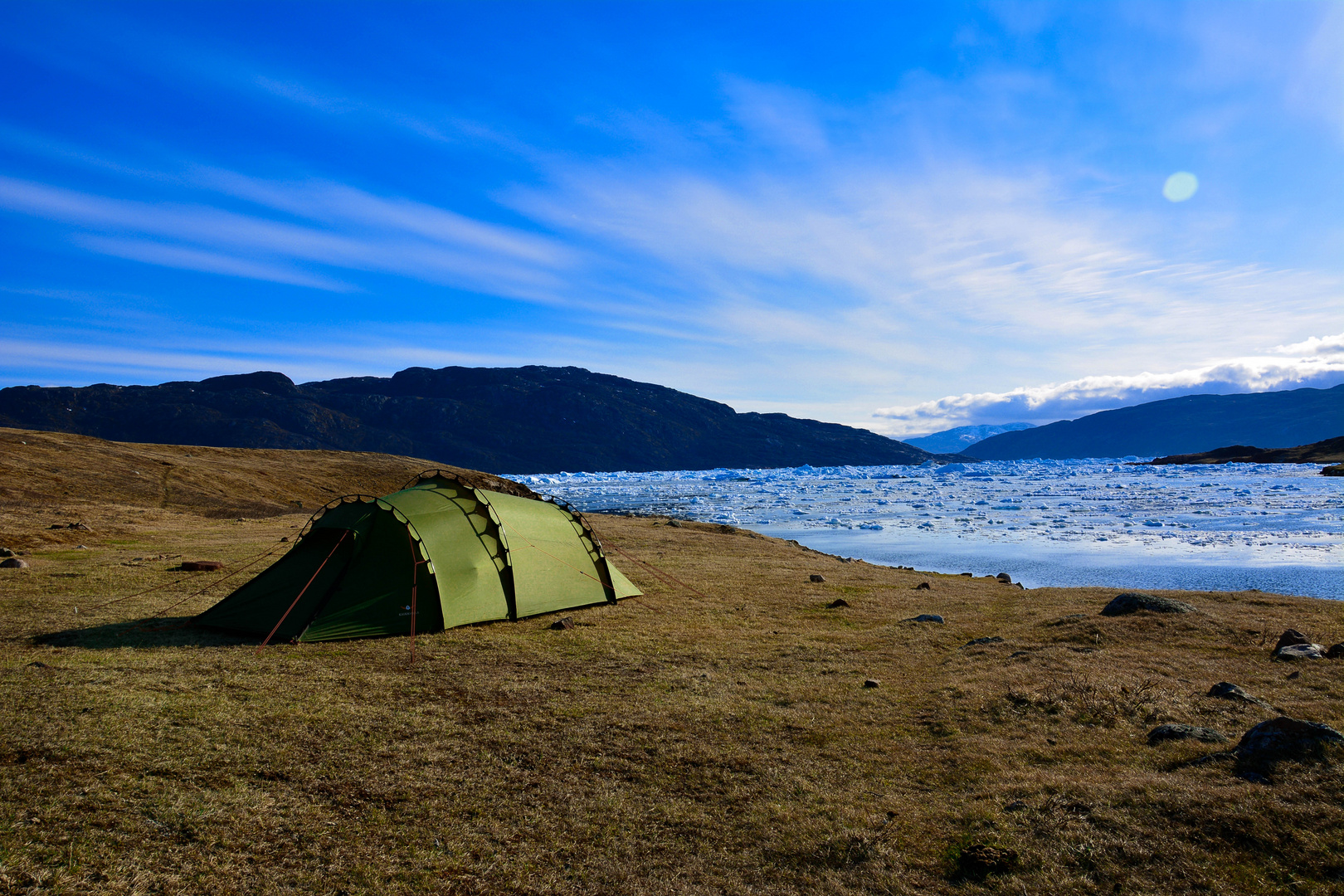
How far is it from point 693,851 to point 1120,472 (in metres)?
134

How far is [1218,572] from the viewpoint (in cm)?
2403

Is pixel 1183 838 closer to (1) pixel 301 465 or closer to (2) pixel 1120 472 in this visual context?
(1) pixel 301 465

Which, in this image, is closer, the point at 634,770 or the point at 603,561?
the point at 634,770

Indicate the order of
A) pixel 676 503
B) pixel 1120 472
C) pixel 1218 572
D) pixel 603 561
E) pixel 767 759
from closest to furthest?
pixel 767 759 → pixel 603 561 → pixel 1218 572 → pixel 676 503 → pixel 1120 472

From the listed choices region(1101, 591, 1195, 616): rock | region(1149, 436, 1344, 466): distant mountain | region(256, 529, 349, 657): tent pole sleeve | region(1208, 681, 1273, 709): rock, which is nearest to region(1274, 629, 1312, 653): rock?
region(1101, 591, 1195, 616): rock

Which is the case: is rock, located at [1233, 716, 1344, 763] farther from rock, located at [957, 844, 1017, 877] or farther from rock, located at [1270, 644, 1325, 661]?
rock, located at [1270, 644, 1325, 661]

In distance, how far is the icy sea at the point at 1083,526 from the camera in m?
24.7

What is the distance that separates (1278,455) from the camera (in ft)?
440

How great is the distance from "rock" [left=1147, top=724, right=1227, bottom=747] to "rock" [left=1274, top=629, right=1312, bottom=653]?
5.12 m

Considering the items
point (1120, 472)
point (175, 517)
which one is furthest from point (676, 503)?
point (1120, 472)

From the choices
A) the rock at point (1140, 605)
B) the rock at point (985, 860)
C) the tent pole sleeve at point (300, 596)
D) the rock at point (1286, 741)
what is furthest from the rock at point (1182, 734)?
the tent pole sleeve at point (300, 596)

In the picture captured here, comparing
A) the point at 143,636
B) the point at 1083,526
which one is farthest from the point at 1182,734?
the point at 1083,526

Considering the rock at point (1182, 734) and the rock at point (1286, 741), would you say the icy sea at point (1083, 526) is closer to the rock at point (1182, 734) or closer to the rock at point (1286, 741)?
the rock at point (1182, 734)

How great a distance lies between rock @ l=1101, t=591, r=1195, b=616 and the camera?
13469 mm
